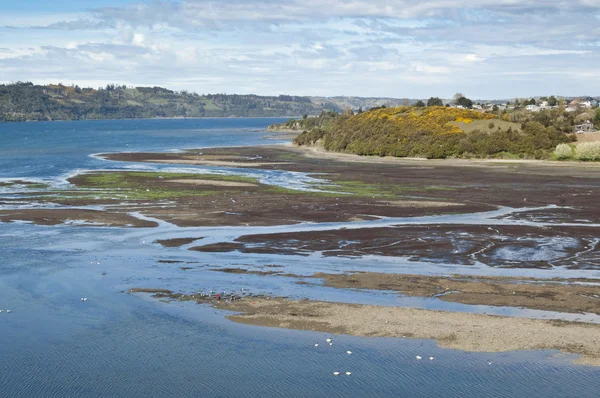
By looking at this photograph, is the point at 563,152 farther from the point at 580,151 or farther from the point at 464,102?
the point at 464,102

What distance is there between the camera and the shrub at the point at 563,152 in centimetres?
10588

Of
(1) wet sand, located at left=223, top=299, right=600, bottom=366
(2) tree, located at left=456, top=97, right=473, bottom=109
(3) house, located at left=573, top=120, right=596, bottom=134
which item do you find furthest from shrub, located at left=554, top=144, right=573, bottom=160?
(2) tree, located at left=456, top=97, right=473, bottom=109

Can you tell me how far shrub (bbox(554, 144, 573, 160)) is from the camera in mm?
105875

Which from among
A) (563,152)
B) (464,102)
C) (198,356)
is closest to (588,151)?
(563,152)

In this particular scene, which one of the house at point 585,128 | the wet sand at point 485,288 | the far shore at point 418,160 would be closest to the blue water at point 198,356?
the wet sand at point 485,288

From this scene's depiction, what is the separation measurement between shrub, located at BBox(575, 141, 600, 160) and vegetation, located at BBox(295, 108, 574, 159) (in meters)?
5.85

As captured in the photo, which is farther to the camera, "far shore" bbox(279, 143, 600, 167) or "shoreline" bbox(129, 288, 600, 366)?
"far shore" bbox(279, 143, 600, 167)

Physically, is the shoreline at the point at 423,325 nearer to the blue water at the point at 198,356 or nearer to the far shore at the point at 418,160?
the blue water at the point at 198,356

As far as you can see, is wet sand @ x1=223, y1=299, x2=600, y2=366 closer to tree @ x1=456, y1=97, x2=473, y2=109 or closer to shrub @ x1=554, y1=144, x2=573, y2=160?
shrub @ x1=554, y1=144, x2=573, y2=160

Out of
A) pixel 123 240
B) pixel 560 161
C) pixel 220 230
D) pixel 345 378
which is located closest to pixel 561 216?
pixel 220 230

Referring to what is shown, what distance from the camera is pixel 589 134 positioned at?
11600 centimetres

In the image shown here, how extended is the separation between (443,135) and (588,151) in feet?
74.8

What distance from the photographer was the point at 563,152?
348 feet

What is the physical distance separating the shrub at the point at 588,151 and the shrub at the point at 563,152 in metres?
1.15
